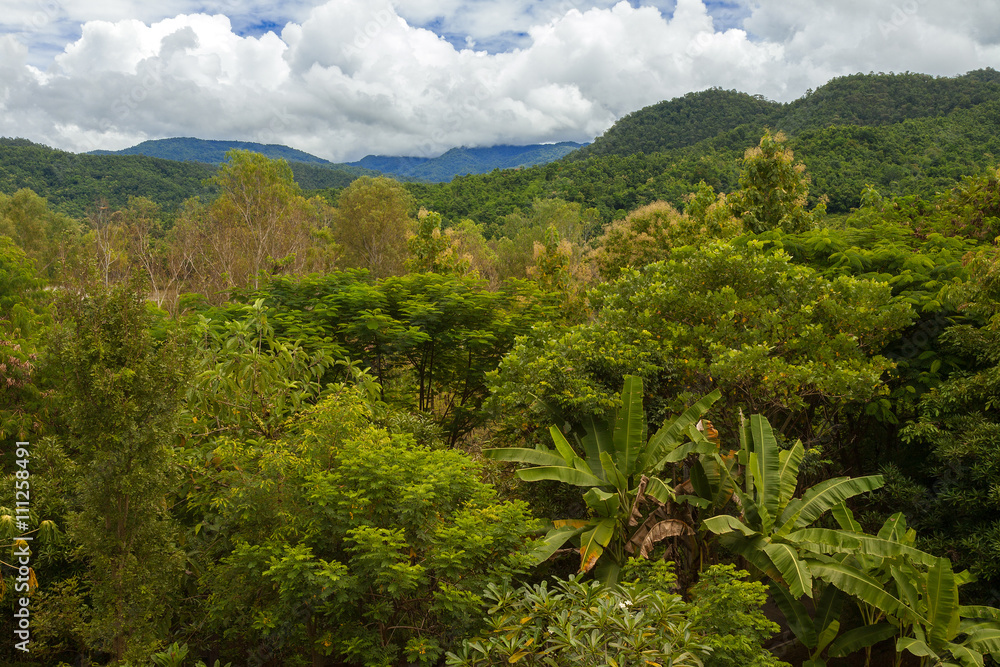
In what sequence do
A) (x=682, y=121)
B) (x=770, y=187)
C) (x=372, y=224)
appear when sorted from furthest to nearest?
(x=682, y=121)
(x=372, y=224)
(x=770, y=187)

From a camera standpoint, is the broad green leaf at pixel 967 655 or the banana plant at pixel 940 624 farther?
the banana plant at pixel 940 624

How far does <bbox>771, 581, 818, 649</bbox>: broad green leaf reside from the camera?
6.20m

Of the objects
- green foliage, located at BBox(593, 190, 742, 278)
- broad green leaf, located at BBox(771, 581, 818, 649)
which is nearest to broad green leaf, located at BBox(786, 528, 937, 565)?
broad green leaf, located at BBox(771, 581, 818, 649)

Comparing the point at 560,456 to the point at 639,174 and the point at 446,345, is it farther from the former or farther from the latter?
the point at 639,174

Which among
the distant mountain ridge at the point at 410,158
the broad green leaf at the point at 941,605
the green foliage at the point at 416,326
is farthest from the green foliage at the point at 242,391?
the distant mountain ridge at the point at 410,158

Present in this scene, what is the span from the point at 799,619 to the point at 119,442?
657 cm

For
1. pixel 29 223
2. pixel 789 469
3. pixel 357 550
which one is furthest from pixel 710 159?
pixel 357 550

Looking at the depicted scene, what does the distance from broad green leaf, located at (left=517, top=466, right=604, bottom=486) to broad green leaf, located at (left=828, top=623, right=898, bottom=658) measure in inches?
115

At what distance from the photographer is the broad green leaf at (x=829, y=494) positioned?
6.45 metres

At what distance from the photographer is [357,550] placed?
507 centimetres

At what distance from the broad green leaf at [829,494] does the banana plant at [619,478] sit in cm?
124

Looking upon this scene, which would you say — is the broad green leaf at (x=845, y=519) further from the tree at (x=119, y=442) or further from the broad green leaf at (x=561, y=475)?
the tree at (x=119, y=442)

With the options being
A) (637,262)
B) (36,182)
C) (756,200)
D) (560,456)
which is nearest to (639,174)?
(637,262)

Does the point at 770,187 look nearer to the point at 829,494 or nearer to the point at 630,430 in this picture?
the point at 829,494
